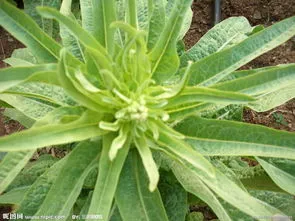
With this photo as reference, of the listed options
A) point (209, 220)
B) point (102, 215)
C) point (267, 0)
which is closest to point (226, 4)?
point (267, 0)

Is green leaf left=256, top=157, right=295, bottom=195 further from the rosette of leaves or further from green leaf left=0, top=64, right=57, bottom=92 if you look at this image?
green leaf left=0, top=64, right=57, bottom=92

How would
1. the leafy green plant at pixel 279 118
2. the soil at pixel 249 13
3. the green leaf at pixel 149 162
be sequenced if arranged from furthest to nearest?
the soil at pixel 249 13, the leafy green plant at pixel 279 118, the green leaf at pixel 149 162

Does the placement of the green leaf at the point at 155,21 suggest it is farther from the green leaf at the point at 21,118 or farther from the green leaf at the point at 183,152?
the green leaf at the point at 21,118

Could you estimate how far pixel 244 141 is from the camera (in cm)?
98

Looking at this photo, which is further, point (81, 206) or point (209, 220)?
point (209, 220)

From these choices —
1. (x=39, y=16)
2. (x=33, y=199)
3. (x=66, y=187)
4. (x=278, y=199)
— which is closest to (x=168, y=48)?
(x=66, y=187)

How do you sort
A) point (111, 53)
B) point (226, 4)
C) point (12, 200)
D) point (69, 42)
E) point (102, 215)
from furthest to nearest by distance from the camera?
point (226, 4)
point (12, 200)
point (69, 42)
point (111, 53)
point (102, 215)

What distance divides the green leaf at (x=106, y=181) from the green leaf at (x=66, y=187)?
0.07 metres

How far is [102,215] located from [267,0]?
162 centimetres

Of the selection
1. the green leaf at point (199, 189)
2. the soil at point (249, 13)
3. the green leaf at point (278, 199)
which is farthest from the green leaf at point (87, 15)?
the soil at point (249, 13)

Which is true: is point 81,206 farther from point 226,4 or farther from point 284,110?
point 226,4

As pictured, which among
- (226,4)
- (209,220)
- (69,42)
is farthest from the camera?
(226,4)

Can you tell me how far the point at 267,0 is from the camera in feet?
7.30

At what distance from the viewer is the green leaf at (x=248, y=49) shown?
104 centimetres
